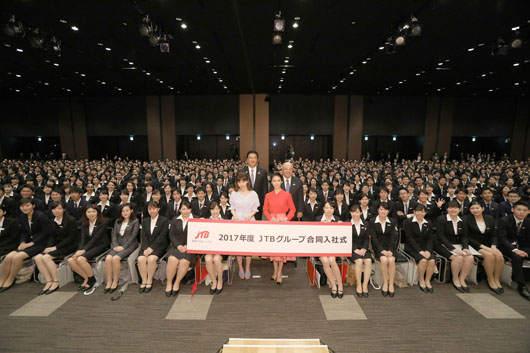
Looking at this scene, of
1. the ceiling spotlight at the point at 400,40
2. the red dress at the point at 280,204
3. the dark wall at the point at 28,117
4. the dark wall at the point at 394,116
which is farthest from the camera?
the dark wall at the point at 28,117

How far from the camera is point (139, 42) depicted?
32.3ft

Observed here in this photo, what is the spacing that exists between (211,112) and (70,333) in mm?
19208

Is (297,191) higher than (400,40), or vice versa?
(400,40)

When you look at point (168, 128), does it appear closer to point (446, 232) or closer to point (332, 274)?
point (332, 274)

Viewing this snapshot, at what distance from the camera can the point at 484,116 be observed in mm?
21172

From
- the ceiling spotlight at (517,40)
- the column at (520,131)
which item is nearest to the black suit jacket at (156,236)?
the ceiling spotlight at (517,40)

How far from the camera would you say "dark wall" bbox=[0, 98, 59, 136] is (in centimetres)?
2139

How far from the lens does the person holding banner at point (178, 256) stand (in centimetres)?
420

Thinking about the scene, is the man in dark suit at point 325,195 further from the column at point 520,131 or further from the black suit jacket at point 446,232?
the column at point 520,131

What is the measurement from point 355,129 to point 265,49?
12856mm

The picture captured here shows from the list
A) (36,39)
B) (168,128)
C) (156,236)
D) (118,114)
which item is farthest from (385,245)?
(118,114)

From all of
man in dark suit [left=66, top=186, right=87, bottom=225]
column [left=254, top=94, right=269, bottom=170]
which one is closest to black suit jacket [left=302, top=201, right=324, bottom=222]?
man in dark suit [left=66, top=186, right=87, bottom=225]

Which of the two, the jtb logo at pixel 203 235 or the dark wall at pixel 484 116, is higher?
the dark wall at pixel 484 116

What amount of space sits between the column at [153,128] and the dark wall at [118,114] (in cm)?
46
